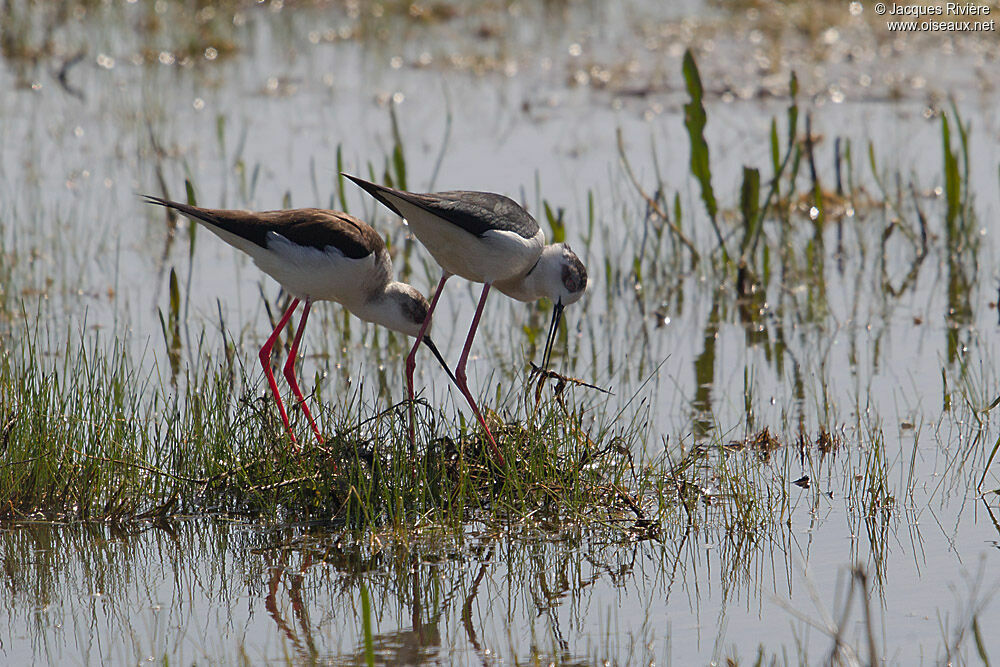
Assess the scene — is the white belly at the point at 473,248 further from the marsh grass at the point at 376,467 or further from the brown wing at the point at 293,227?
the marsh grass at the point at 376,467

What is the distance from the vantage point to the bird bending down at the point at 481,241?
460 centimetres

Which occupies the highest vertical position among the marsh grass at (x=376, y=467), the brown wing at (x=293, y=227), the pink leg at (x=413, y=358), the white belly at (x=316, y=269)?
the brown wing at (x=293, y=227)

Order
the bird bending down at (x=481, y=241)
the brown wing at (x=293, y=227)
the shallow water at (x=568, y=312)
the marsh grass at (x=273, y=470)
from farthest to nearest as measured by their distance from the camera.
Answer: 1. the brown wing at (x=293, y=227)
2. the bird bending down at (x=481, y=241)
3. the marsh grass at (x=273, y=470)
4. the shallow water at (x=568, y=312)

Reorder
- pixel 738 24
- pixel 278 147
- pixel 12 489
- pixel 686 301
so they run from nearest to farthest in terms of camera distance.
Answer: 1. pixel 12 489
2. pixel 686 301
3. pixel 278 147
4. pixel 738 24

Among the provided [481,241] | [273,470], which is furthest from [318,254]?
[273,470]

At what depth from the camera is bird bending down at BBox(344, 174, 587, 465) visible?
4598 millimetres

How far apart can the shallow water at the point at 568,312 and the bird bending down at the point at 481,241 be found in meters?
0.67

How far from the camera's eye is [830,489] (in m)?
4.56

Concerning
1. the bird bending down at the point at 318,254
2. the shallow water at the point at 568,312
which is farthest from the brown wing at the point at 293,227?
the shallow water at the point at 568,312

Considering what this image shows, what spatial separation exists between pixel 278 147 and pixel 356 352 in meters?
3.36

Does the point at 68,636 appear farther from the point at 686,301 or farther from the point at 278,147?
the point at 278,147

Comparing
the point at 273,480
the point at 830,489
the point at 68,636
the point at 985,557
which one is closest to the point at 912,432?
the point at 830,489

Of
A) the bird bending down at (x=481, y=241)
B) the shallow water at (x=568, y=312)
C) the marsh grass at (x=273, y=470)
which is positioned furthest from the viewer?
the bird bending down at (x=481, y=241)

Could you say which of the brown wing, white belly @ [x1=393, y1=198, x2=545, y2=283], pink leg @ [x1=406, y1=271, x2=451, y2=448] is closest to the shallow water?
pink leg @ [x1=406, y1=271, x2=451, y2=448]
